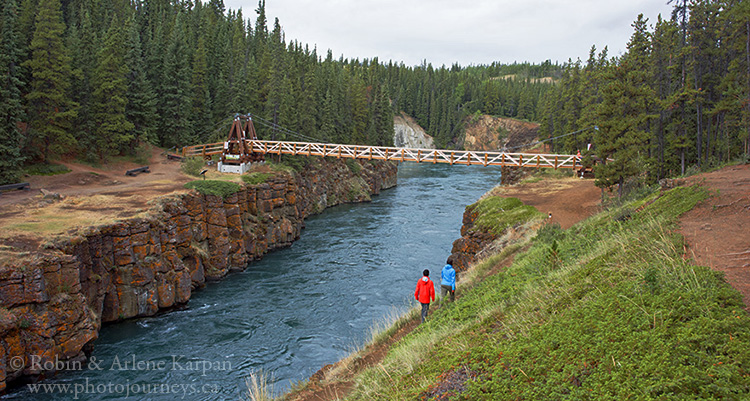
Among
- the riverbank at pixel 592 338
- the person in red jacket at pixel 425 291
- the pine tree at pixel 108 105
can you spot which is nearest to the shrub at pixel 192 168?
the pine tree at pixel 108 105

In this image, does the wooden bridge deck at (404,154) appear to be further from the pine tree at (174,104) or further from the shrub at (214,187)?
the shrub at (214,187)

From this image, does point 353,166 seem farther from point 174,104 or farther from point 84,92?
point 84,92

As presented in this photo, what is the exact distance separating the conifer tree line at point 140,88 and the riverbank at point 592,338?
94.0 feet

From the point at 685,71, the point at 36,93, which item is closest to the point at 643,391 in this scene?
the point at 685,71

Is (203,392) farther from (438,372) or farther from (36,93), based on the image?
(36,93)

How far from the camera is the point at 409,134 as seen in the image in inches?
4833

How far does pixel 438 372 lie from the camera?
769 cm

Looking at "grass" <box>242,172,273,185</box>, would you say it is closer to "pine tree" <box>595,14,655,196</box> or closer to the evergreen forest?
the evergreen forest

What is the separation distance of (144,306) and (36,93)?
62.5 feet

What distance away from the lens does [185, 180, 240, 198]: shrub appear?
92.7ft

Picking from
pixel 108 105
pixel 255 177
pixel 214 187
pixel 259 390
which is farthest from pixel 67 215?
pixel 108 105

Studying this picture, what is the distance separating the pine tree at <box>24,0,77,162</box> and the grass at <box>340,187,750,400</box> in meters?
31.3

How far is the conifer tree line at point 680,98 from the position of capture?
966 inches

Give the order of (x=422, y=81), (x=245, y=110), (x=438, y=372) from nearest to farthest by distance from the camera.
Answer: (x=438, y=372)
(x=245, y=110)
(x=422, y=81)
